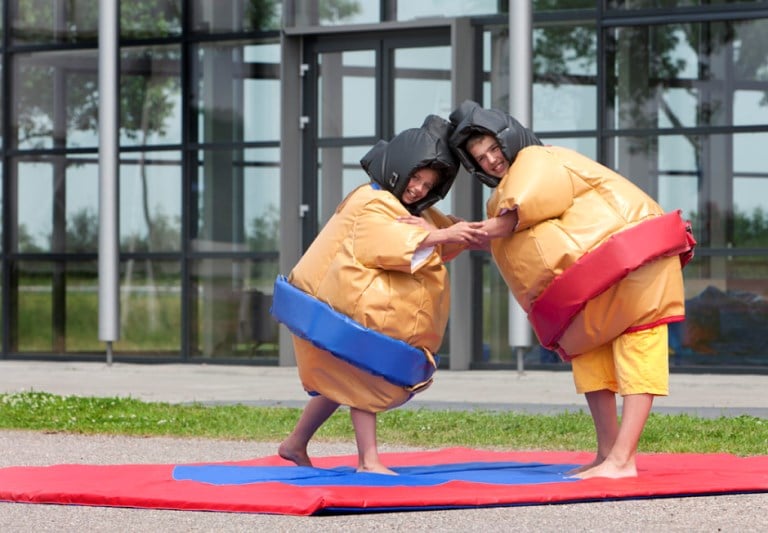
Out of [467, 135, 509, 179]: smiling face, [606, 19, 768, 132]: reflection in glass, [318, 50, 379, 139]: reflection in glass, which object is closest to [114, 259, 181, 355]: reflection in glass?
[318, 50, 379, 139]: reflection in glass

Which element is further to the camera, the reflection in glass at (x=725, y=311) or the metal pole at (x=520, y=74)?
the reflection in glass at (x=725, y=311)

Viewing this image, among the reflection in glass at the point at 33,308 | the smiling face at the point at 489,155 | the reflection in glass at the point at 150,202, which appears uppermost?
the smiling face at the point at 489,155

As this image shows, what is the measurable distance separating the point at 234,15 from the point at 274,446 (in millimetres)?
8843

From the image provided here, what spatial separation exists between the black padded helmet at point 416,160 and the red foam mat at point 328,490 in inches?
50.2

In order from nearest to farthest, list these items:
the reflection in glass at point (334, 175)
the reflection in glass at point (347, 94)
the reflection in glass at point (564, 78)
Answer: the reflection in glass at point (564, 78) → the reflection in glass at point (347, 94) → the reflection in glass at point (334, 175)

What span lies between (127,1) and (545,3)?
188 inches

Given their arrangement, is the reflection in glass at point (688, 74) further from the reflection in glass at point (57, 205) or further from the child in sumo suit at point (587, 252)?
the child in sumo suit at point (587, 252)

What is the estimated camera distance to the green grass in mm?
9016

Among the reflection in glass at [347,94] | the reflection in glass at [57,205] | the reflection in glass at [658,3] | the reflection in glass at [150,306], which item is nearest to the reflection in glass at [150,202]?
the reflection in glass at [150,306]

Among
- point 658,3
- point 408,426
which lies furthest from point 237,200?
point 408,426

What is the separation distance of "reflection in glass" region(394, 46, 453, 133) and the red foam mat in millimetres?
9048

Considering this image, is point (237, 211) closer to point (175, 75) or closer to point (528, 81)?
point (175, 75)

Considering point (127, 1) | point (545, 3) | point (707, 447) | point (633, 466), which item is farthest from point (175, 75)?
point (633, 466)

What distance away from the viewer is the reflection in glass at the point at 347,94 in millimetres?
16688
